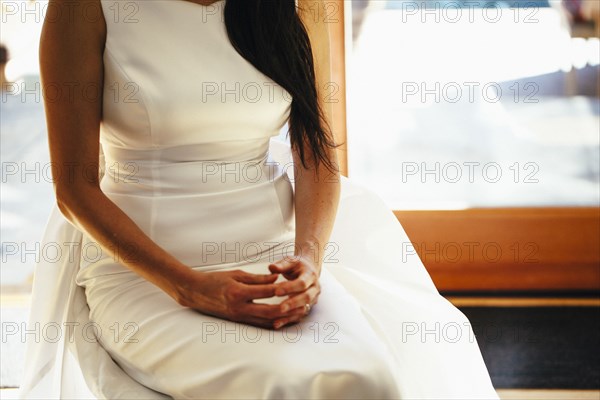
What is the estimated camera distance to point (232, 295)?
1046 mm

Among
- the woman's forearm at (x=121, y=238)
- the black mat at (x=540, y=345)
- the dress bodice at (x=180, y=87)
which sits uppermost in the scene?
the dress bodice at (x=180, y=87)

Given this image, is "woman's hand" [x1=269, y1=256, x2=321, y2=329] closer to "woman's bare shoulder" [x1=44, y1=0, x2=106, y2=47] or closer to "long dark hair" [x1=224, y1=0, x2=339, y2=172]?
"long dark hair" [x1=224, y1=0, x2=339, y2=172]

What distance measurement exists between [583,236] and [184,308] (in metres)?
1.81

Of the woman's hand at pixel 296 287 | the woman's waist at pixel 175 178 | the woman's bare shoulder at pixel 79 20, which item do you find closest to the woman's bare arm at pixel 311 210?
the woman's hand at pixel 296 287

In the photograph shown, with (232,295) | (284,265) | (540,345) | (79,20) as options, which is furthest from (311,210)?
(540,345)

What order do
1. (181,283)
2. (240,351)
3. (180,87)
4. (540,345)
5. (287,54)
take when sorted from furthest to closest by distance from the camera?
(540,345)
(287,54)
(180,87)
(181,283)
(240,351)

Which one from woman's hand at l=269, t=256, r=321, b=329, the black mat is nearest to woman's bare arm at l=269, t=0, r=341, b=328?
woman's hand at l=269, t=256, r=321, b=329

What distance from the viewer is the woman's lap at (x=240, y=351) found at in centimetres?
95

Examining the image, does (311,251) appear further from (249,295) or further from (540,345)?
(540,345)

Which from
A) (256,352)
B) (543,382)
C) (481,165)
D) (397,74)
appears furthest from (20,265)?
(256,352)

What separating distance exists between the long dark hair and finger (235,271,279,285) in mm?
337

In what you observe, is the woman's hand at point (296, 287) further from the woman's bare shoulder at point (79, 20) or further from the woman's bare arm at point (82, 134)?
the woman's bare shoulder at point (79, 20)

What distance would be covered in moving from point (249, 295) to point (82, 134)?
14.3 inches

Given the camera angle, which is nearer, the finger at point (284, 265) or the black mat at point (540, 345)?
the finger at point (284, 265)
